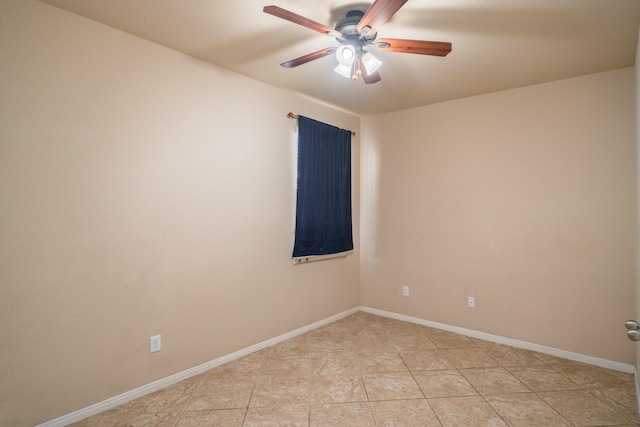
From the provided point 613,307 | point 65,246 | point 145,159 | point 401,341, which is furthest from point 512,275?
point 65,246

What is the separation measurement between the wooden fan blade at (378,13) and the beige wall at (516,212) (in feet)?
6.95

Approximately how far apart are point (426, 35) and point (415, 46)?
443 mm

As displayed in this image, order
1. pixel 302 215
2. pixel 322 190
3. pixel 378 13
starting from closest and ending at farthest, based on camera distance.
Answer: pixel 378 13 < pixel 302 215 < pixel 322 190

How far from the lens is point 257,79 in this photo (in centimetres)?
305

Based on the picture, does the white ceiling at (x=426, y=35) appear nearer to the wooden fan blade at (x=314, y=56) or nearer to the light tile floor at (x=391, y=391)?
the wooden fan blade at (x=314, y=56)

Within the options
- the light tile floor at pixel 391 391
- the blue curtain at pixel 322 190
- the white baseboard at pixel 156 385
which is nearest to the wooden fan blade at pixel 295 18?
the blue curtain at pixel 322 190

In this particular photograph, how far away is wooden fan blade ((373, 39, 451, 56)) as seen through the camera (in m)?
1.87

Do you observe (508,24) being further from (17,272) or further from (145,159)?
(17,272)

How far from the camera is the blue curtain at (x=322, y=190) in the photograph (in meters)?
3.42

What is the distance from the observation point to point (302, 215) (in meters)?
3.42

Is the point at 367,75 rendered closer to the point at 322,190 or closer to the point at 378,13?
the point at 378,13

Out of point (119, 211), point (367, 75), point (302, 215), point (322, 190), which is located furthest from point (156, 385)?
point (367, 75)

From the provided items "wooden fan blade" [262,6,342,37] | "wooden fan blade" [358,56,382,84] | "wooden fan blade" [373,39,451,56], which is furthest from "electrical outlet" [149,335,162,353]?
"wooden fan blade" [373,39,451,56]

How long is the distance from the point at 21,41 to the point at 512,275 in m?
4.20
